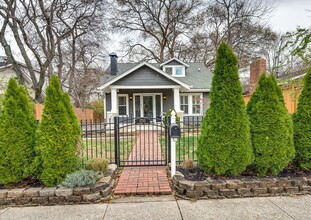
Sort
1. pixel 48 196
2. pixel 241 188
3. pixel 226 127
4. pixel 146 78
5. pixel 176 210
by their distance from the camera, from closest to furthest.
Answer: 1. pixel 176 210
2. pixel 48 196
3. pixel 241 188
4. pixel 226 127
5. pixel 146 78

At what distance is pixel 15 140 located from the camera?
3.40 meters

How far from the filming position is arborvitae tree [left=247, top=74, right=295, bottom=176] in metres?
3.56

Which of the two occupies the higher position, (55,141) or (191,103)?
(191,103)

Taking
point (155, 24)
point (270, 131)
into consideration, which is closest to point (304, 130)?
point (270, 131)

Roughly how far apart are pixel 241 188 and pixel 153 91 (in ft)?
34.6

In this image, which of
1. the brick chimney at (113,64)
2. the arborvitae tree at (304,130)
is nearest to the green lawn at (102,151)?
the arborvitae tree at (304,130)

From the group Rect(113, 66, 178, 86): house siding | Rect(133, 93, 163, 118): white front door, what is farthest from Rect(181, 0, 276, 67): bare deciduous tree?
Rect(113, 66, 178, 86): house siding

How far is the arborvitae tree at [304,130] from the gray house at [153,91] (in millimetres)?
8024

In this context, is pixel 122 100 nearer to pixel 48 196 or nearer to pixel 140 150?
pixel 140 150

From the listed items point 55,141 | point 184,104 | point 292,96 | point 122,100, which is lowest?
point 55,141

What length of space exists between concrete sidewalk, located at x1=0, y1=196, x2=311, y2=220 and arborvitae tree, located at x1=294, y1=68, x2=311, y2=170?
2.79 ft

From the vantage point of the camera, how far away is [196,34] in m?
20.9

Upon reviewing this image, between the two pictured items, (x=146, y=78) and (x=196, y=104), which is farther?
(x=196, y=104)

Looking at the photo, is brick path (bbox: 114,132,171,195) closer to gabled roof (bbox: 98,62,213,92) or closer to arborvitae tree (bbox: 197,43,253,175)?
arborvitae tree (bbox: 197,43,253,175)
